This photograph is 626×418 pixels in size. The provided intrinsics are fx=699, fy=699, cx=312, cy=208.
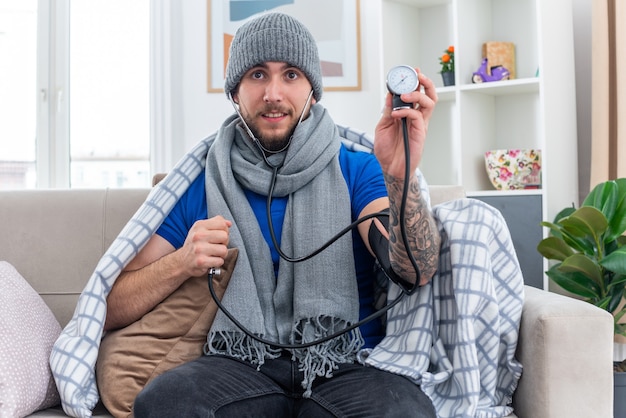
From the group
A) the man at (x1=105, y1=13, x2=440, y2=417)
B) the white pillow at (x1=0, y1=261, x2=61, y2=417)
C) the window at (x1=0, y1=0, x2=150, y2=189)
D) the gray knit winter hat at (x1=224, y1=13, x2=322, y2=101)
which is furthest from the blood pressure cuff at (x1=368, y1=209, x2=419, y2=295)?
the window at (x1=0, y1=0, x2=150, y2=189)

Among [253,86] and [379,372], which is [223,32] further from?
[379,372]

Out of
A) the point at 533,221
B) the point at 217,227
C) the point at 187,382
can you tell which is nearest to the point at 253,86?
the point at 217,227

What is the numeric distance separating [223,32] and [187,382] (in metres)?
2.37

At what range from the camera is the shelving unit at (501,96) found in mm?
2561

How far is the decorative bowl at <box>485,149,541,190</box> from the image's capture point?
2.63 metres

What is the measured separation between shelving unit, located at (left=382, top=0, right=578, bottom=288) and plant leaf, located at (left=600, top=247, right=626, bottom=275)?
1.50 feet

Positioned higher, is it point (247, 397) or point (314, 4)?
point (314, 4)

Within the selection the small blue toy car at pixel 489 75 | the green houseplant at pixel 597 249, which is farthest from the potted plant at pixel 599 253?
the small blue toy car at pixel 489 75

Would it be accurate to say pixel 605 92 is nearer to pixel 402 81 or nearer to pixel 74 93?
pixel 402 81

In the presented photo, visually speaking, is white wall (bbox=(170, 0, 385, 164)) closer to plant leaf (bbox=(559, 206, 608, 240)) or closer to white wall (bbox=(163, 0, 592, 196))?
white wall (bbox=(163, 0, 592, 196))

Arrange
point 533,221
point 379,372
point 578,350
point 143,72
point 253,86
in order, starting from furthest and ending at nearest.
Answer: point 143,72, point 533,221, point 253,86, point 379,372, point 578,350

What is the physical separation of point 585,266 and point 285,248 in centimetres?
112

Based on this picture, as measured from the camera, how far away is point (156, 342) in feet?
4.46

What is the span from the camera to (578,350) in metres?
1.18
